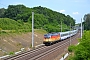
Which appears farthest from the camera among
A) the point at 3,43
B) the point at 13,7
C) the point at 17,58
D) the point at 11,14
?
the point at 13,7

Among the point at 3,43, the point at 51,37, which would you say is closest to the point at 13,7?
the point at 51,37

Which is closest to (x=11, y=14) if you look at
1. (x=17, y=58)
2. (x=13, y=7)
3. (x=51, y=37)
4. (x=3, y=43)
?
(x=13, y=7)

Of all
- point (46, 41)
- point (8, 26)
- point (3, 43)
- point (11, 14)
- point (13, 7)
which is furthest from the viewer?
point (13, 7)

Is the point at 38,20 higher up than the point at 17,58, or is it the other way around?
the point at 38,20

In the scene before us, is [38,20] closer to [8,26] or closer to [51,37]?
[8,26]

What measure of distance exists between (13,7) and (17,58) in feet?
213

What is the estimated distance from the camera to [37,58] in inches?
1123

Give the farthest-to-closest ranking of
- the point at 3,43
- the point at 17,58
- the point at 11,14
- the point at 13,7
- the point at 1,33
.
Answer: the point at 13,7 < the point at 11,14 < the point at 1,33 < the point at 3,43 < the point at 17,58

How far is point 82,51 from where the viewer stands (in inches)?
503

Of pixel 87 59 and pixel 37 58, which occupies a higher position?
pixel 87 59

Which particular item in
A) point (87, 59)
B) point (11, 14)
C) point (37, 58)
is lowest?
point (37, 58)

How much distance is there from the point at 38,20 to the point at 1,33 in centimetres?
3714

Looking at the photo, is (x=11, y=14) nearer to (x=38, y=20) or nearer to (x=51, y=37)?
(x=38, y=20)

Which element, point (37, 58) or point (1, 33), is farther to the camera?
point (1, 33)
